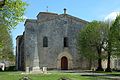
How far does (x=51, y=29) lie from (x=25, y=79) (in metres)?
36.6

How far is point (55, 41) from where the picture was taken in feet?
201

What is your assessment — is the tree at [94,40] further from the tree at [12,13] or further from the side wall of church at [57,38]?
the tree at [12,13]

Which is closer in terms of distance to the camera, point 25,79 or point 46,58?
point 25,79

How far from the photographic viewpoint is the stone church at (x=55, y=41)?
6000cm

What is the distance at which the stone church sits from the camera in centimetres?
6000

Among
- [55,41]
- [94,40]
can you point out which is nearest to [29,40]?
[55,41]

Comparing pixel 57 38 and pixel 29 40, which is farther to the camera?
pixel 57 38

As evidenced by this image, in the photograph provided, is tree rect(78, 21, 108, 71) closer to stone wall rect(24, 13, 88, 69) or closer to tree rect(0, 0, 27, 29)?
stone wall rect(24, 13, 88, 69)

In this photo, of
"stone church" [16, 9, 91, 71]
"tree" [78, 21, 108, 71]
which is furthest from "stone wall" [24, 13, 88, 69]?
"tree" [78, 21, 108, 71]

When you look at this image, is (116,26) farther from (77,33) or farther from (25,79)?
(25,79)

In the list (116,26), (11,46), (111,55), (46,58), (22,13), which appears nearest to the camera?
(22,13)

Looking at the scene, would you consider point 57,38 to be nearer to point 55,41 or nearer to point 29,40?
point 55,41

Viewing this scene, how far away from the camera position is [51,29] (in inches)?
2418

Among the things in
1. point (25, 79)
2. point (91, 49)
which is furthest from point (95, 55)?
point (25, 79)
